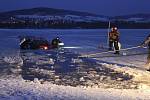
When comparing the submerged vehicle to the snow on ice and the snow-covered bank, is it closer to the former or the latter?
the snow on ice

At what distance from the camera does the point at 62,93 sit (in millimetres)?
12227

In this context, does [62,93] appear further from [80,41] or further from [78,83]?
[80,41]

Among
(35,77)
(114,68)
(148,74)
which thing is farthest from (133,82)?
(114,68)

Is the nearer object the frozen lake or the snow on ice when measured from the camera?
the snow on ice

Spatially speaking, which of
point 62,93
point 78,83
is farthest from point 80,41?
point 62,93

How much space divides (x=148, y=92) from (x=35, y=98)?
3513 millimetres

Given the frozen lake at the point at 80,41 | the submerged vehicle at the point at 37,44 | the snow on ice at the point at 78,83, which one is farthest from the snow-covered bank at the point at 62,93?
the submerged vehicle at the point at 37,44

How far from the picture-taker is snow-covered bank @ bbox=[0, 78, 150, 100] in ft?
37.2

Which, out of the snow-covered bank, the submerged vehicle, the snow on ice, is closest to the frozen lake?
the submerged vehicle

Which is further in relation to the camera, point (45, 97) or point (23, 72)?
point (23, 72)

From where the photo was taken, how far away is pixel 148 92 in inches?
514

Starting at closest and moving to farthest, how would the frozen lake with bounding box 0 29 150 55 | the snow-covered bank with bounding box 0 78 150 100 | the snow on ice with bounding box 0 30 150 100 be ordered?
1. the snow-covered bank with bounding box 0 78 150 100
2. the snow on ice with bounding box 0 30 150 100
3. the frozen lake with bounding box 0 29 150 55

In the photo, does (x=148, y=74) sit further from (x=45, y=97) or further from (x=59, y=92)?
(x=45, y=97)

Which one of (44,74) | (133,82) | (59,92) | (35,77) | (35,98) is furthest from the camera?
(44,74)
